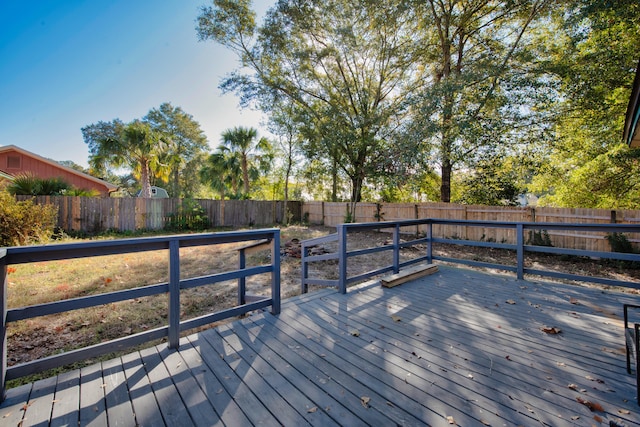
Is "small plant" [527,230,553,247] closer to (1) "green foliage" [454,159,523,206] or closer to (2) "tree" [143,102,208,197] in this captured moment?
(1) "green foliage" [454,159,523,206]

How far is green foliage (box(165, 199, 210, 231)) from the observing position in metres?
13.4

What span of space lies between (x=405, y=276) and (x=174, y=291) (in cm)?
339

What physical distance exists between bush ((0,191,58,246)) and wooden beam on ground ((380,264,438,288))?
896 cm

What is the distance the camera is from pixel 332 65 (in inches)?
558

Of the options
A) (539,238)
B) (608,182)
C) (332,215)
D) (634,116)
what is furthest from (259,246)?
(332,215)

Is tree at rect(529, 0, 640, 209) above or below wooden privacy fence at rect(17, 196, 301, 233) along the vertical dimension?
above

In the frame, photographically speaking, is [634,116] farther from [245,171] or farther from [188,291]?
[245,171]

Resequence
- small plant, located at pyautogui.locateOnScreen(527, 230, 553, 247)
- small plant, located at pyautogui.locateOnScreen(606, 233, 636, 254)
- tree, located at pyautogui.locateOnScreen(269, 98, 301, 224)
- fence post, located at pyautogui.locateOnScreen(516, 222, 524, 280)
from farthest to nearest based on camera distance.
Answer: tree, located at pyautogui.locateOnScreen(269, 98, 301, 224), small plant, located at pyautogui.locateOnScreen(527, 230, 553, 247), small plant, located at pyautogui.locateOnScreen(606, 233, 636, 254), fence post, located at pyautogui.locateOnScreen(516, 222, 524, 280)

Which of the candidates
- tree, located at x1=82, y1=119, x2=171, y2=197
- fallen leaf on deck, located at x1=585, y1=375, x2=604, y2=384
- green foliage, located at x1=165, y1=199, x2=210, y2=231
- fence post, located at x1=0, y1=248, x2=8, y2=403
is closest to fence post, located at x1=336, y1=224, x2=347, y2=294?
fallen leaf on deck, located at x1=585, y1=375, x2=604, y2=384

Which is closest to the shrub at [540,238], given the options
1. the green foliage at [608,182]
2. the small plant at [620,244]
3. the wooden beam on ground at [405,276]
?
the small plant at [620,244]

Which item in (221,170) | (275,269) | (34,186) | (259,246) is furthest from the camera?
(221,170)

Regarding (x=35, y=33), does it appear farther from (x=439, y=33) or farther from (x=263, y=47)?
(x=439, y=33)

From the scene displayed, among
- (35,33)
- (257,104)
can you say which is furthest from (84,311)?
(257,104)

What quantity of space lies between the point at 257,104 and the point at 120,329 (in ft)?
43.4
